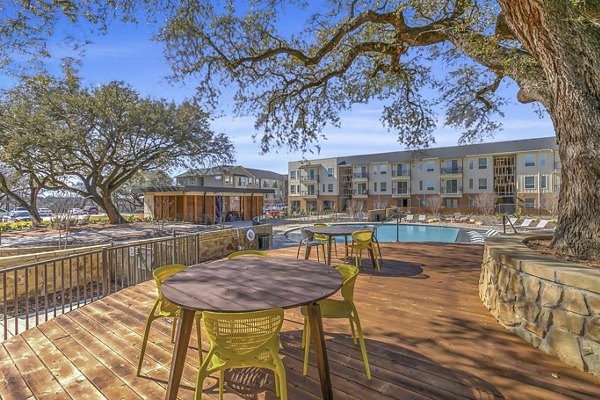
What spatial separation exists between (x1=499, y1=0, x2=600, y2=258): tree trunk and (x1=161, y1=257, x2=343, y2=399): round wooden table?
2.94m

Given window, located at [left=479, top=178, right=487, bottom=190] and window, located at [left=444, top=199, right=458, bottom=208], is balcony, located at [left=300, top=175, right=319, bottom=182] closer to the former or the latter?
window, located at [left=444, top=199, right=458, bottom=208]

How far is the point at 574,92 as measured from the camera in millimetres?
3281

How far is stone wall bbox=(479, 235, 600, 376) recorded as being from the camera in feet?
7.61

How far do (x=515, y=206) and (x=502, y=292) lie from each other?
107 feet

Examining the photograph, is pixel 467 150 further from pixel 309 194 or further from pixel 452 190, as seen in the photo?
pixel 309 194

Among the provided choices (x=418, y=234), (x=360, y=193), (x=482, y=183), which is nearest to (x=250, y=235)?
(x=418, y=234)

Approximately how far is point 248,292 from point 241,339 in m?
0.41

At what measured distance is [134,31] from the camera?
570 centimetres

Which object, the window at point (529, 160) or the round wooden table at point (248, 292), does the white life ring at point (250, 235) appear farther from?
the window at point (529, 160)

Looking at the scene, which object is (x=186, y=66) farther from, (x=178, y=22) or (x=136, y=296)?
(x=136, y=296)

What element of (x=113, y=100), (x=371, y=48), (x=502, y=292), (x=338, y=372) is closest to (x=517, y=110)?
(x=371, y=48)

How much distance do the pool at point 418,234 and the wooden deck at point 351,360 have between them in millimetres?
13442

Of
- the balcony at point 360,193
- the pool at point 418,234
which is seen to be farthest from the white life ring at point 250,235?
the balcony at point 360,193

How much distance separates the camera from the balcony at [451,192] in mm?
32594
